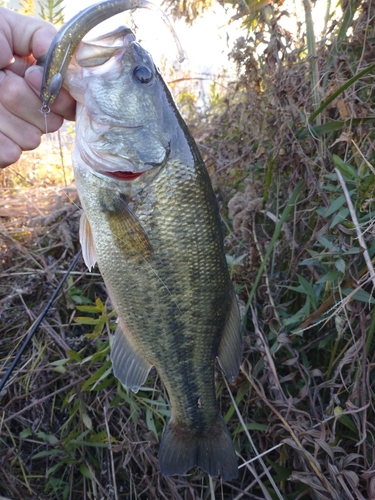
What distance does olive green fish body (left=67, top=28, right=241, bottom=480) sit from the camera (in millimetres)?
1493

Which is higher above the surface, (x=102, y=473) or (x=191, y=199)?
(x=191, y=199)

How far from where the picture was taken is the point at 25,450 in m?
2.26

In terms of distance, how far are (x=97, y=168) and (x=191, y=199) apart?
1.18ft

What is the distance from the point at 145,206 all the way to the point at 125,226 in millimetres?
103

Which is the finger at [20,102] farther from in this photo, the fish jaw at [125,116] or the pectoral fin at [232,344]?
the pectoral fin at [232,344]

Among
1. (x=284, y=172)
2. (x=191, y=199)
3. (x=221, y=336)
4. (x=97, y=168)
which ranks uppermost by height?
(x=97, y=168)

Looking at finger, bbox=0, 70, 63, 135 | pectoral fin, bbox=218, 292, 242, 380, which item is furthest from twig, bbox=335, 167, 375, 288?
finger, bbox=0, 70, 63, 135

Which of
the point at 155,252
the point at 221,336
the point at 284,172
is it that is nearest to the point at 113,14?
the point at 155,252

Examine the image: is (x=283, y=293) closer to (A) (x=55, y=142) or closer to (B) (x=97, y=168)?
(B) (x=97, y=168)

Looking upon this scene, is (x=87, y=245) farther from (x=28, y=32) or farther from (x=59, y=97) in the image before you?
(x=28, y=32)

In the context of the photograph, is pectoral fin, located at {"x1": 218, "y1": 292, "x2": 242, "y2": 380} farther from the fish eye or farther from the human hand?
the human hand

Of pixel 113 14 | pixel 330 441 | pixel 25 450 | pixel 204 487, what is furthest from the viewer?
pixel 25 450

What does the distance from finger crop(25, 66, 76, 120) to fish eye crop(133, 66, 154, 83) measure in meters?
0.27

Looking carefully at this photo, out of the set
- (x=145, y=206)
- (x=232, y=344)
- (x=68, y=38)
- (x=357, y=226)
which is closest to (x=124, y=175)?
(x=145, y=206)
